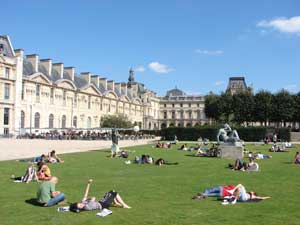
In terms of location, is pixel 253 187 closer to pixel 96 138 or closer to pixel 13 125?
pixel 96 138

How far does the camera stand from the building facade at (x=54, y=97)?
233 ft

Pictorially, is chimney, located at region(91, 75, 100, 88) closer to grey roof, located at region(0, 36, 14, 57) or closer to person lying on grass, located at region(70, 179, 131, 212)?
grey roof, located at region(0, 36, 14, 57)

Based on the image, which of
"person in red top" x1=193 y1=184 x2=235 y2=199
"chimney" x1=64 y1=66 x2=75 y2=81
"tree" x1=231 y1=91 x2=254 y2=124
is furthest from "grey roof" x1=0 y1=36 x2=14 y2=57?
"person in red top" x1=193 y1=184 x2=235 y2=199

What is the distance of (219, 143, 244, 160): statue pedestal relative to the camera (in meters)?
27.6

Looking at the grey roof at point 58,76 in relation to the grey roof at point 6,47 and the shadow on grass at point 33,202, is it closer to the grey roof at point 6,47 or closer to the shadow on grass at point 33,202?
the grey roof at point 6,47

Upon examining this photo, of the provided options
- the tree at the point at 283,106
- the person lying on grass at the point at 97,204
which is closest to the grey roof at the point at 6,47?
the tree at the point at 283,106

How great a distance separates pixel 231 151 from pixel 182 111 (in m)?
123

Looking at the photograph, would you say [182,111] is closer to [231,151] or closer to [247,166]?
[231,151]

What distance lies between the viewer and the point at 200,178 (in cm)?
1639

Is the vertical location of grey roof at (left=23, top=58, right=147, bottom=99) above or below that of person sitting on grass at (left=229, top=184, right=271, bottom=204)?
above

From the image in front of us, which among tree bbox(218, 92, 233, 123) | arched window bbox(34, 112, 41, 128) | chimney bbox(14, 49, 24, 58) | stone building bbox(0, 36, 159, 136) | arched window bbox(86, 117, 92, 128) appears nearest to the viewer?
stone building bbox(0, 36, 159, 136)

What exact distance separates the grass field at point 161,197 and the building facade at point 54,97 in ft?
180

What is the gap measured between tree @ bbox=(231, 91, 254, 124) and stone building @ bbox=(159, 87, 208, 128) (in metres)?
62.4

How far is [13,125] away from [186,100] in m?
87.0
